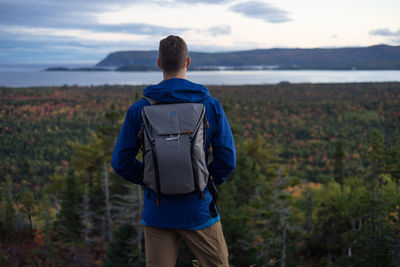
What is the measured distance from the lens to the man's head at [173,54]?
8.14 feet

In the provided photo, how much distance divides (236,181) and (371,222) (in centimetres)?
1411

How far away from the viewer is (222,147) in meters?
2.63

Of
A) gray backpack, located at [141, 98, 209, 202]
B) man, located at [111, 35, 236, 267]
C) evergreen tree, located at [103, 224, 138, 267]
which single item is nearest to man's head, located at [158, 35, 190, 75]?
man, located at [111, 35, 236, 267]

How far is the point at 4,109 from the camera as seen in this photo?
26.9m

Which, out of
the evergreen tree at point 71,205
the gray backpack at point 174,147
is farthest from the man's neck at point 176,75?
the evergreen tree at point 71,205

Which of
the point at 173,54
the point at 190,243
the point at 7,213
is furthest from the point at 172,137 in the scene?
the point at 7,213

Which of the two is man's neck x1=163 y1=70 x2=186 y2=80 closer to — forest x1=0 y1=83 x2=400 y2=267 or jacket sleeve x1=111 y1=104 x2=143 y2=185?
jacket sleeve x1=111 y1=104 x2=143 y2=185

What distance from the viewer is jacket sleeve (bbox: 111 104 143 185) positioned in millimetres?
2578

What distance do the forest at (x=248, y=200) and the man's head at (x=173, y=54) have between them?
88.7 inches

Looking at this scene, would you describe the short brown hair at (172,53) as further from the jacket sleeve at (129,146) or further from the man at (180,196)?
the jacket sleeve at (129,146)

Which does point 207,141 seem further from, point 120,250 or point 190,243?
point 120,250

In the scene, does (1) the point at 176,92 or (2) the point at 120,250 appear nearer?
(1) the point at 176,92

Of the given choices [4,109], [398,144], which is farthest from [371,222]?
[4,109]

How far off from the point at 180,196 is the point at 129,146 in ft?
1.87
